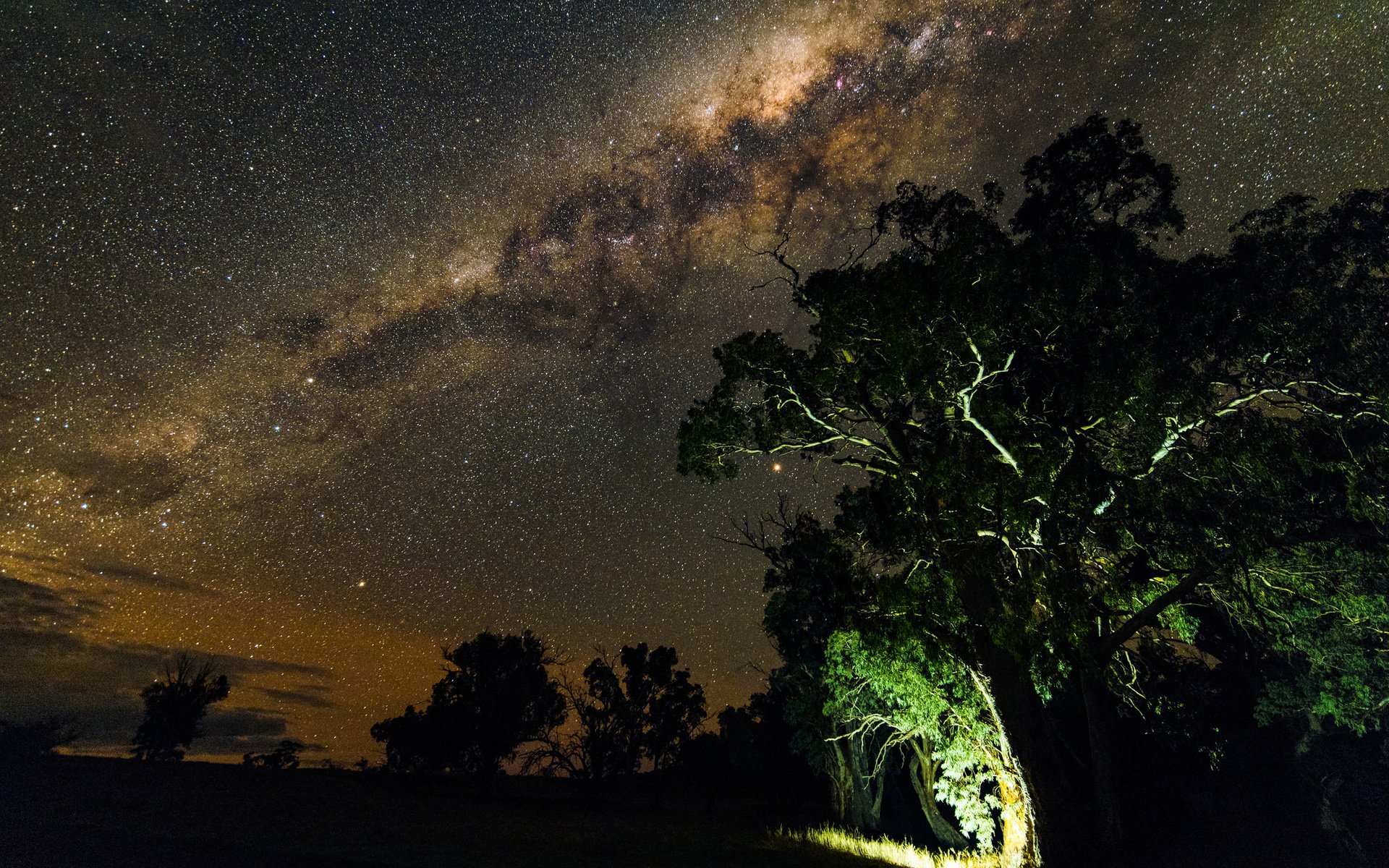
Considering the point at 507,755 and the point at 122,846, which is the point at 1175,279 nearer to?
the point at 122,846

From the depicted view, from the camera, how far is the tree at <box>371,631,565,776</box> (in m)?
49.0

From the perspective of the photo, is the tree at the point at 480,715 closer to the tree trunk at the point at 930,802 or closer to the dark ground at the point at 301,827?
the dark ground at the point at 301,827

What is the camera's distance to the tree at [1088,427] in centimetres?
1342

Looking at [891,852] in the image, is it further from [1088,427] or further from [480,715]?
[480,715]

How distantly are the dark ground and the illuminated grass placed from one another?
2.93 feet

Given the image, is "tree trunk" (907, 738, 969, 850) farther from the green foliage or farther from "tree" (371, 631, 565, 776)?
"tree" (371, 631, 565, 776)

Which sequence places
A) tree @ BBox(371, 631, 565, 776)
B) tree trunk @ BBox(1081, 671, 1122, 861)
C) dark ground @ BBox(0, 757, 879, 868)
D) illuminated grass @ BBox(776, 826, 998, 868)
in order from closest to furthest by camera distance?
dark ground @ BBox(0, 757, 879, 868), tree trunk @ BBox(1081, 671, 1122, 861), illuminated grass @ BBox(776, 826, 998, 868), tree @ BBox(371, 631, 565, 776)

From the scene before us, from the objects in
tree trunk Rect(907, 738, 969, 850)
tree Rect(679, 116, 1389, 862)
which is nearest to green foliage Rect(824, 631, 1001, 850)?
tree Rect(679, 116, 1389, 862)

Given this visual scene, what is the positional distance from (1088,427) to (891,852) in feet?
44.4

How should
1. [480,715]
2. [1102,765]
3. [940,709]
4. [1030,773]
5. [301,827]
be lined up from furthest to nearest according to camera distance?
[480,715]
[940,709]
[301,827]
[1102,765]
[1030,773]

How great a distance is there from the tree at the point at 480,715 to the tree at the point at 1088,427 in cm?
3568

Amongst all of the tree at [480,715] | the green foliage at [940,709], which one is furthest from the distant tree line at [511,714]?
the green foliage at [940,709]

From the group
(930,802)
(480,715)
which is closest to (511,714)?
(480,715)

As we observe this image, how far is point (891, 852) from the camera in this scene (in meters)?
19.6
